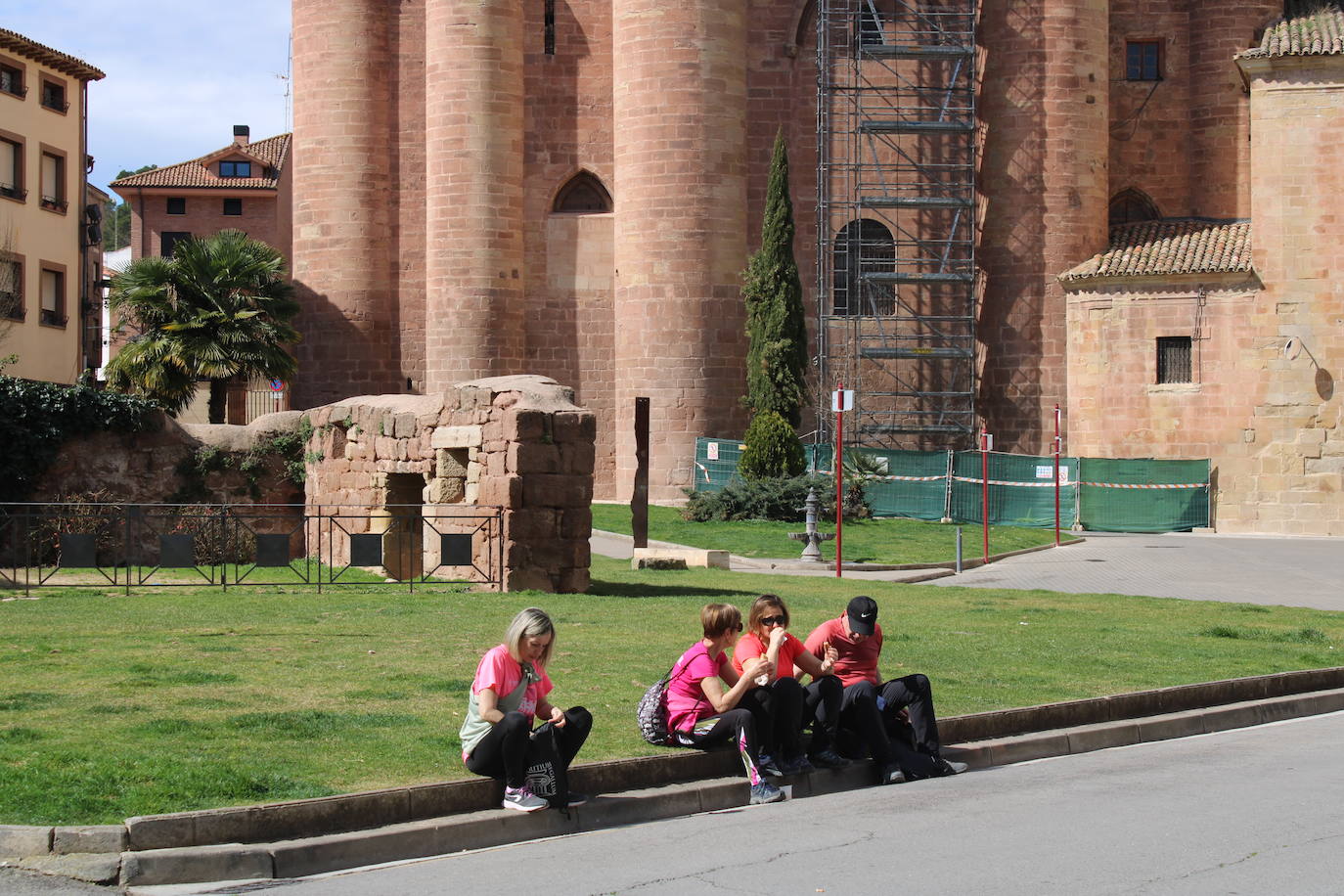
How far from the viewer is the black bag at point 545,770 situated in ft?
28.5

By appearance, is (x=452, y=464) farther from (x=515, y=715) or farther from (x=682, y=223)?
(x=682, y=223)

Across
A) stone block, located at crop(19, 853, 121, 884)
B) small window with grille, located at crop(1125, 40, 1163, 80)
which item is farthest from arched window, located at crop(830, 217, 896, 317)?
stone block, located at crop(19, 853, 121, 884)

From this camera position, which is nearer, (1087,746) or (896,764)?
(896,764)

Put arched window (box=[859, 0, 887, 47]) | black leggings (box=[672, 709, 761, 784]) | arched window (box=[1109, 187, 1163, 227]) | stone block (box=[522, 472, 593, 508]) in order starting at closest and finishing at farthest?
black leggings (box=[672, 709, 761, 784])
stone block (box=[522, 472, 593, 508])
arched window (box=[859, 0, 887, 47])
arched window (box=[1109, 187, 1163, 227])

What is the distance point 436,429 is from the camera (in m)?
Result: 20.7

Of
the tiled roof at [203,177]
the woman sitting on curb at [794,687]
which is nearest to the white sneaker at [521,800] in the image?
the woman sitting on curb at [794,687]

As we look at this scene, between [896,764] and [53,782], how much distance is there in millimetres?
4759

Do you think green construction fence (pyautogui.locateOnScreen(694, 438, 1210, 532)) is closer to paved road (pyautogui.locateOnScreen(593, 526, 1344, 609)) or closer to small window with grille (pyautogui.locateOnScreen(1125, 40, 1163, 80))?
paved road (pyautogui.locateOnScreen(593, 526, 1344, 609))

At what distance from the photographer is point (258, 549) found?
19.3 metres

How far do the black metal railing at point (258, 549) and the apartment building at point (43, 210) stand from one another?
20.0m

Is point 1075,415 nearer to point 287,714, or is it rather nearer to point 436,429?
point 436,429

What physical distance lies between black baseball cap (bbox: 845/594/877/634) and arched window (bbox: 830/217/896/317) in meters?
31.2

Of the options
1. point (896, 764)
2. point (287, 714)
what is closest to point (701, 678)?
point (896, 764)

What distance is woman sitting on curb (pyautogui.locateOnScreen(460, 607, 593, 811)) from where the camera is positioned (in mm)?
8672
